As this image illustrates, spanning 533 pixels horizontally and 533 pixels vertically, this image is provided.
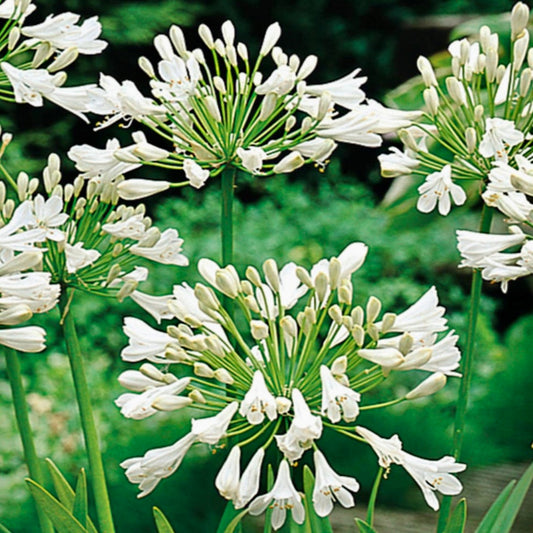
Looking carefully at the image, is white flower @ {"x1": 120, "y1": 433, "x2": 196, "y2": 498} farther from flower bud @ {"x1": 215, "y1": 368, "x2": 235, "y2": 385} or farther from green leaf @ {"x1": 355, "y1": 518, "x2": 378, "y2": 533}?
green leaf @ {"x1": 355, "y1": 518, "x2": 378, "y2": 533}

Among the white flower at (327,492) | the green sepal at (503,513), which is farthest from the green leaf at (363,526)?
the green sepal at (503,513)

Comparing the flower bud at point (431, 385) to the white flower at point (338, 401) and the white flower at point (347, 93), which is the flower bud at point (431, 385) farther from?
the white flower at point (347, 93)

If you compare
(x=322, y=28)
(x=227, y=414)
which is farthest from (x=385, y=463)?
(x=322, y=28)

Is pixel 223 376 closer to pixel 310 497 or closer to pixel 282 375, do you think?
pixel 282 375

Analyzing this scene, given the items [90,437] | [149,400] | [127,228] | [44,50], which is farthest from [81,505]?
[44,50]

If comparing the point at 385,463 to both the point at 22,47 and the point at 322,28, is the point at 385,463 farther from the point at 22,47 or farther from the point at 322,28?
the point at 322,28
